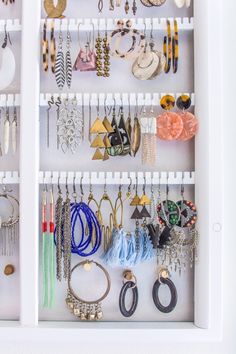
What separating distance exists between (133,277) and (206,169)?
32 centimetres

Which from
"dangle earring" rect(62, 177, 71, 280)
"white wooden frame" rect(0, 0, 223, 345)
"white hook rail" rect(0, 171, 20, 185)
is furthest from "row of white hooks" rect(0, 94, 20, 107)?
"dangle earring" rect(62, 177, 71, 280)

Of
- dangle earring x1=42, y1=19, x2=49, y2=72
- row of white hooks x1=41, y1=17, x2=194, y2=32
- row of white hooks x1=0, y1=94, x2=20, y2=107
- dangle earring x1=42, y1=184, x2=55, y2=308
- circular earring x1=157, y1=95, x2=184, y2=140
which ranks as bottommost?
dangle earring x1=42, y1=184, x2=55, y2=308

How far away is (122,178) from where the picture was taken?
995 mm

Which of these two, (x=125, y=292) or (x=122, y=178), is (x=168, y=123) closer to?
(x=122, y=178)

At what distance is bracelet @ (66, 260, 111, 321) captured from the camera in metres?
1.02

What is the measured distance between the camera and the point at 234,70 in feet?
3.45

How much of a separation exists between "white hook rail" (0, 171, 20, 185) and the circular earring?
356 mm

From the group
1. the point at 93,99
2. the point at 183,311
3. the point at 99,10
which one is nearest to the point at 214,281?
the point at 183,311

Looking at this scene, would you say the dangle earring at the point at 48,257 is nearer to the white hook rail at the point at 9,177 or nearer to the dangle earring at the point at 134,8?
the white hook rail at the point at 9,177

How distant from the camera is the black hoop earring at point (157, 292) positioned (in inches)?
40.3

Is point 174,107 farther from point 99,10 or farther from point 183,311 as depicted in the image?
point 183,311

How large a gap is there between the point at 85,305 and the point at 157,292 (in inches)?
7.0

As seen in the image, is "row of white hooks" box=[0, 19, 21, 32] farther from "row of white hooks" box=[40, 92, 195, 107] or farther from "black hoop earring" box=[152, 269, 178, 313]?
"black hoop earring" box=[152, 269, 178, 313]

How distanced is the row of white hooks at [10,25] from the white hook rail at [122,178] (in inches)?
14.4
